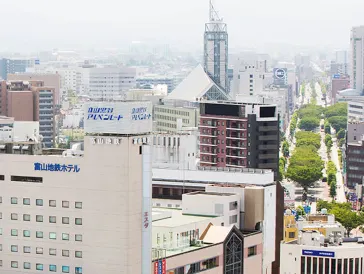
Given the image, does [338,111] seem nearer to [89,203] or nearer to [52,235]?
[52,235]

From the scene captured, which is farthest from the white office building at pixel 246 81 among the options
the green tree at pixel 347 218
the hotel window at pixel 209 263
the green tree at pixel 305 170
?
the hotel window at pixel 209 263

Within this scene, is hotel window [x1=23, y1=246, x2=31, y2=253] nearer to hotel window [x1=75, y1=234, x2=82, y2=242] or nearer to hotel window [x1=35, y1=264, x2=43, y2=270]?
hotel window [x1=35, y1=264, x2=43, y2=270]

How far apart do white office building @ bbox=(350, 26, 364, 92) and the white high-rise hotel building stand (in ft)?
467

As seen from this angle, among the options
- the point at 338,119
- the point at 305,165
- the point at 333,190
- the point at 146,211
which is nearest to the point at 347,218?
the point at 333,190

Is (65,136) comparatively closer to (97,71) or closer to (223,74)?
(223,74)

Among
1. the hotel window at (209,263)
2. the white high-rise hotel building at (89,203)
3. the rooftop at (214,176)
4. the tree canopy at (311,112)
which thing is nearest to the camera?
the white high-rise hotel building at (89,203)

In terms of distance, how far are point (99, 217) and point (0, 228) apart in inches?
95.2

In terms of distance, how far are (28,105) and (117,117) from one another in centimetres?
7722

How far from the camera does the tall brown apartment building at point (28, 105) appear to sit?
10381 cm

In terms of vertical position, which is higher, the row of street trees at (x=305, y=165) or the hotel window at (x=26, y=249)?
the hotel window at (x=26, y=249)

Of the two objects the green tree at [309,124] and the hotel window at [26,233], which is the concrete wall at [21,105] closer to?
the green tree at [309,124]

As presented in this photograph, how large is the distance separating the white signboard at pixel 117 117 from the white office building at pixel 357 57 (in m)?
142

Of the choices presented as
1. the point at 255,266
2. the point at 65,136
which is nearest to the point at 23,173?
A: the point at 255,266

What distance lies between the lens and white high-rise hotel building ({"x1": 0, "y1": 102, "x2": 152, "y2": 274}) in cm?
2891
